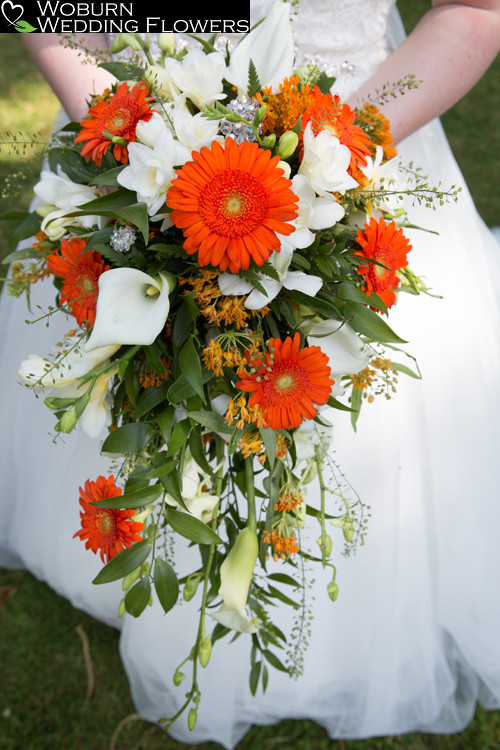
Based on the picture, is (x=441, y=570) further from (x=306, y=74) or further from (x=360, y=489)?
(x=306, y=74)

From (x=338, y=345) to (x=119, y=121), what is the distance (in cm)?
36

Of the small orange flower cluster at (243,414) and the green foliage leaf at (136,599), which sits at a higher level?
the small orange flower cluster at (243,414)

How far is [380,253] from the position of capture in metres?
0.70

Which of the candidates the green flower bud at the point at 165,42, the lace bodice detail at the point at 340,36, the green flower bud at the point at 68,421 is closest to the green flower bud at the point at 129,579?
the green flower bud at the point at 68,421

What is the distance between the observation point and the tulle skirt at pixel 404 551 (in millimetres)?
1256

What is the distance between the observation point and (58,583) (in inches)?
62.0

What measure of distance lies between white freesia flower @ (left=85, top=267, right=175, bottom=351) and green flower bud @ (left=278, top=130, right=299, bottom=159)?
0.19 m

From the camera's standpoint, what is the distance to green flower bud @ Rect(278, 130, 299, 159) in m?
0.65

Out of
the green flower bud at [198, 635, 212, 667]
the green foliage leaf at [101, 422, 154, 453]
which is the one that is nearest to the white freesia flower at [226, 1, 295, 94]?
the green foliage leaf at [101, 422, 154, 453]

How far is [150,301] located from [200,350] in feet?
0.34

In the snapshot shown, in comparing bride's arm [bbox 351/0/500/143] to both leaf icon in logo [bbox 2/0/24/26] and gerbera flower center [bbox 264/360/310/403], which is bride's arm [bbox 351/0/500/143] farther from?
leaf icon in logo [bbox 2/0/24/26]

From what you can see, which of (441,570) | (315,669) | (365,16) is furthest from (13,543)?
(365,16)

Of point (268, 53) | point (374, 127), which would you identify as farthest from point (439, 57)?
point (268, 53)

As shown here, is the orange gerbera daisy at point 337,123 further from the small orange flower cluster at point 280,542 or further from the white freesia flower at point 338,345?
the small orange flower cluster at point 280,542
